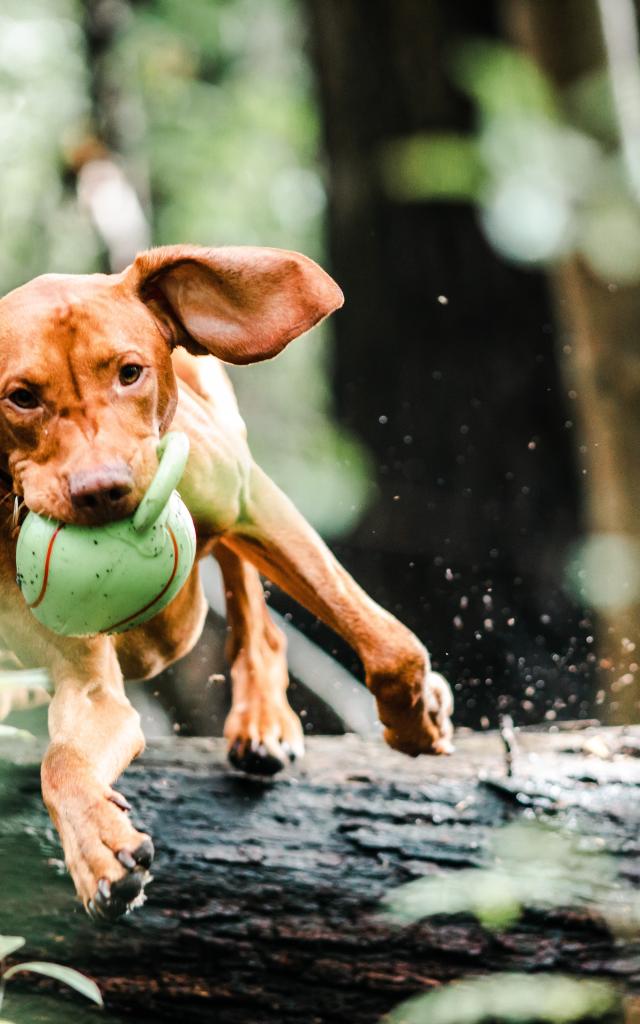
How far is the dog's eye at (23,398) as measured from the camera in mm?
2727

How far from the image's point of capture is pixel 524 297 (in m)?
6.14

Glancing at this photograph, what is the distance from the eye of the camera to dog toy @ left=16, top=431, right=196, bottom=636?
2.56 meters

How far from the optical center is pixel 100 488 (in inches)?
99.5

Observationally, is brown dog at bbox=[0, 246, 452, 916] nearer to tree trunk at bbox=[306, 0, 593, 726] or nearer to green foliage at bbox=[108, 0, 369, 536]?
tree trunk at bbox=[306, 0, 593, 726]

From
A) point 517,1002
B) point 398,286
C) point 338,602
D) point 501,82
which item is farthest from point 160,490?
point 398,286

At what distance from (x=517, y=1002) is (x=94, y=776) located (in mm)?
1105

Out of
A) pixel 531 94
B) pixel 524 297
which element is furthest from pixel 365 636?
pixel 524 297

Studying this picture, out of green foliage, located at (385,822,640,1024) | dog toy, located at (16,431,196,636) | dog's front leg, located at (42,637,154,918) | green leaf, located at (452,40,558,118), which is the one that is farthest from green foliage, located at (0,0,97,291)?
green leaf, located at (452,40,558,118)

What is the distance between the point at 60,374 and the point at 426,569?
150 inches

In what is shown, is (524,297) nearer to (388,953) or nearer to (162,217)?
(162,217)

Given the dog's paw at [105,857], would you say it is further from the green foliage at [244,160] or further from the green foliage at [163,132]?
the green foliage at [163,132]

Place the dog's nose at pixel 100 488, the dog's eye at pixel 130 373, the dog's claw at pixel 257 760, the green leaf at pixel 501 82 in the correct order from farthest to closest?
the dog's claw at pixel 257 760 < the dog's eye at pixel 130 373 < the dog's nose at pixel 100 488 < the green leaf at pixel 501 82

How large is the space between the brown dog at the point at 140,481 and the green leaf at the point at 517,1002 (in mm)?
755

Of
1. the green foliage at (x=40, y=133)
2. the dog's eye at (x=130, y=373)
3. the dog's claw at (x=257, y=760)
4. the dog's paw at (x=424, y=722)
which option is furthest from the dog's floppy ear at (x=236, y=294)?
the green foliage at (x=40, y=133)
